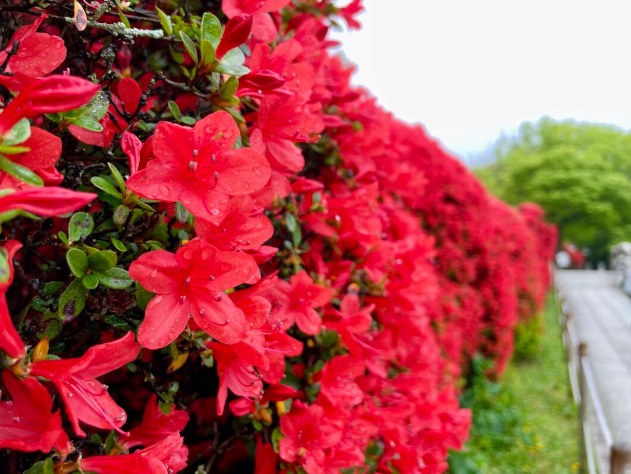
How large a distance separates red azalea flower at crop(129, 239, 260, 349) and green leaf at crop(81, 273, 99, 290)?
6 centimetres

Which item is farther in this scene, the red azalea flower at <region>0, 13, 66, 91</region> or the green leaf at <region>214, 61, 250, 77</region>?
the green leaf at <region>214, 61, 250, 77</region>

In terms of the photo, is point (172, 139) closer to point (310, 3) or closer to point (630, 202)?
point (310, 3)

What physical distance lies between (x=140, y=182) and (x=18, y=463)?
1.49 ft

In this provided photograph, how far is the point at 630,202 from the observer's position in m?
28.5

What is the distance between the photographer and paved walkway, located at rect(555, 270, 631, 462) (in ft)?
21.3

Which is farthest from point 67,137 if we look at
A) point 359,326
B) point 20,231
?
point 359,326

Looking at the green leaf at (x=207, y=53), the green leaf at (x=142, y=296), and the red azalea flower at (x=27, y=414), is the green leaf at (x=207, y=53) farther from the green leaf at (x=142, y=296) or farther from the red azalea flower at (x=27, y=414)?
the red azalea flower at (x=27, y=414)

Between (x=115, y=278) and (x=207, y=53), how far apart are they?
0.35 meters

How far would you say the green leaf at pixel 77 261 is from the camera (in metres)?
0.67

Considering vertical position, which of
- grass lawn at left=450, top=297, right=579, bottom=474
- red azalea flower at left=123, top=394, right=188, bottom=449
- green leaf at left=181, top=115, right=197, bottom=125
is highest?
green leaf at left=181, top=115, right=197, bottom=125

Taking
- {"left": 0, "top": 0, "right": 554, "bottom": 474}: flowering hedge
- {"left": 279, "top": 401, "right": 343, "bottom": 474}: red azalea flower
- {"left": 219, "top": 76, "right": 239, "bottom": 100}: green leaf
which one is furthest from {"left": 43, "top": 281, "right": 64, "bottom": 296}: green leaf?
{"left": 279, "top": 401, "right": 343, "bottom": 474}: red azalea flower

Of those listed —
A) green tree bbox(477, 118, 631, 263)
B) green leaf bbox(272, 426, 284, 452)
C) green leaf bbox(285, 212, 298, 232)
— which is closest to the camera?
green leaf bbox(272, 426, 284, 452)

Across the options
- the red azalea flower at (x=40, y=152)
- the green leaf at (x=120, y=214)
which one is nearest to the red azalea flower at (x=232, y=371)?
the green leaf at (x=120, y=214)

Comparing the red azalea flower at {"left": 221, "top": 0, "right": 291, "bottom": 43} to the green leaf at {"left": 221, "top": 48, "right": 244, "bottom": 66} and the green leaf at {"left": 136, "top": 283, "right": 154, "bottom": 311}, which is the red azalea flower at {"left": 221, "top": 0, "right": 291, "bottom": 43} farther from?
the green leaf at {"left": 136, "top": 283, "right": 154, "bottom": 311}
